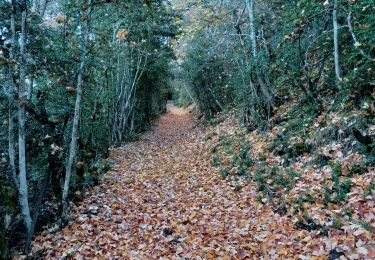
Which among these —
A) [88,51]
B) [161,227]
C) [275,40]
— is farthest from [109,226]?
[275,40]

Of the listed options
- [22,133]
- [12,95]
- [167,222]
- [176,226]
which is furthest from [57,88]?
[176,226]

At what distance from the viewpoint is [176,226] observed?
5.42 metres

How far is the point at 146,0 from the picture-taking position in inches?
199

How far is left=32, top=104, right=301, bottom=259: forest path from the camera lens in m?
4.67

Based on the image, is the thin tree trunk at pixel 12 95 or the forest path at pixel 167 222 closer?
the thin tree trunk at pixel 12 95

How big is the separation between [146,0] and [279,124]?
5757mm

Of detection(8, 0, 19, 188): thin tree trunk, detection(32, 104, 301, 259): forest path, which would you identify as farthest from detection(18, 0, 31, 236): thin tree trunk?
detection(32, 104, 301, 259): forest path

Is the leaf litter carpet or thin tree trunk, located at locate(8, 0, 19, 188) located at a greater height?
thin tree trunk, located at locate(8, 0, 19, 188)

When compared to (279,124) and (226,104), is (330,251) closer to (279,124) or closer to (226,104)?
(279,124)

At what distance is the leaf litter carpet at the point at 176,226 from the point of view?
450 cm

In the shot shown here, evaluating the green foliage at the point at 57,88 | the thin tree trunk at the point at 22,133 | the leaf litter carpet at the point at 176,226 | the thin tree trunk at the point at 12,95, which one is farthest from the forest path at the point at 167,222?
the thin tree trunk at the point at 12,95

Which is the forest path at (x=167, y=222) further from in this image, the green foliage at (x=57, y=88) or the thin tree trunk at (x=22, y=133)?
the green foliage at (x=57, y=88)

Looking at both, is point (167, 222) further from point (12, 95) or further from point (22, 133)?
point (12, 95)

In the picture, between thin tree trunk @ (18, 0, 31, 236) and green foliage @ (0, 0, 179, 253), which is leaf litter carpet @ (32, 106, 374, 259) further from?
green foliage @ (0, 0, 179, 253)
